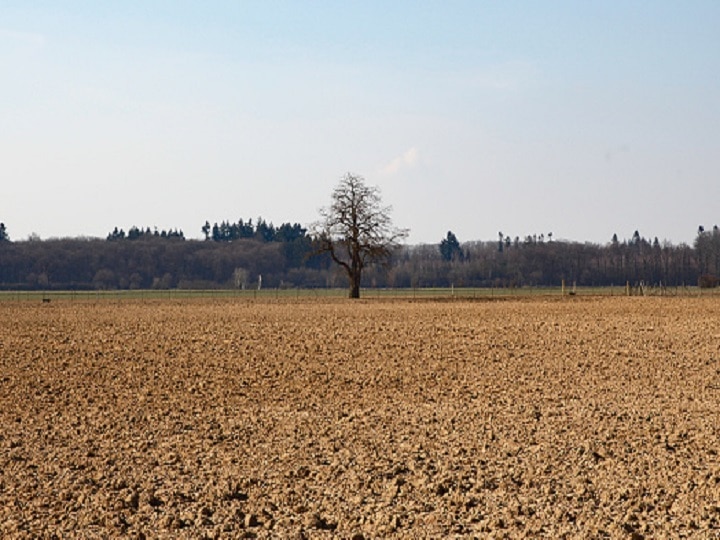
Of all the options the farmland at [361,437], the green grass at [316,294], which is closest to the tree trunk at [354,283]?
the green grass at [316,294]

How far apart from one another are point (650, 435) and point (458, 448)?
3.32 metres

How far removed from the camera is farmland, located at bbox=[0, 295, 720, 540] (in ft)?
37.8

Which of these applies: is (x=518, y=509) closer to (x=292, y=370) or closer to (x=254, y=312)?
(x=292, y=370)

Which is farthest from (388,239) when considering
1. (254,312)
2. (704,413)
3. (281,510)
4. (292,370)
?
(281,510)

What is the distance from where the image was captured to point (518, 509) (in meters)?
11.7

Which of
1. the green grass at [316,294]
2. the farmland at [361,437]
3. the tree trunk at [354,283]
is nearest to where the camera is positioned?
the farmland at [361,437]

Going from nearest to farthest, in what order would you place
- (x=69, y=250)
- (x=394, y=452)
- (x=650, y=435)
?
(x=394, y=452)
(x=650, y=435)
(x=69, y=250)

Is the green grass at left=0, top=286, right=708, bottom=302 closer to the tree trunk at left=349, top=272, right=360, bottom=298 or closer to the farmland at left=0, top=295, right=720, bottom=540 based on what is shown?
the tree trunk at left=349, top=272, right=360, bottom=298

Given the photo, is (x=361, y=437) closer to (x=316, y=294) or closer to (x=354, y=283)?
(x=354, y=283)

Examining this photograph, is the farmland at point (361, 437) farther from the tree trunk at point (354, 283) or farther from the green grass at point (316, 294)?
the green grass at point (316, 294)

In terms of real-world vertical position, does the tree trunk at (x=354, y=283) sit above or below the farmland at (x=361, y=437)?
above

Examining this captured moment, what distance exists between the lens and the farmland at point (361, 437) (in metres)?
11.5

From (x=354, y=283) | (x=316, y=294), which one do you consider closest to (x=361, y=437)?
(x=354, y=283)

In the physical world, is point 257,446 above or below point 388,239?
below
